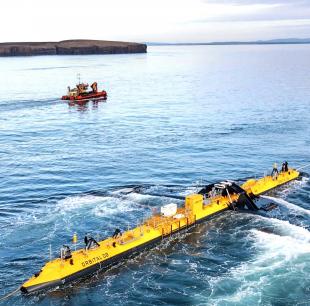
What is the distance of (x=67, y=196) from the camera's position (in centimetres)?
6306

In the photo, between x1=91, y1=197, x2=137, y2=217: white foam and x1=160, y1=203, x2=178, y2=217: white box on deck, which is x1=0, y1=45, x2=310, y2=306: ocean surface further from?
x1=160, y1=203, x2=178, y2=217: white box on deck

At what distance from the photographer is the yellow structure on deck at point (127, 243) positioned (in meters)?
41.2

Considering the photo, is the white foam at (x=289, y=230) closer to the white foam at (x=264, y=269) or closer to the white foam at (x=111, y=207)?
the white foam at (x=264, y=269)

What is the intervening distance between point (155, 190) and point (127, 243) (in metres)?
18.9

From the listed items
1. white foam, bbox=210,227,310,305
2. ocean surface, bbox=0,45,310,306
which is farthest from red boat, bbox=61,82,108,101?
white foam, bbox=210,227,310,305

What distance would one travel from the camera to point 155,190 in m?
65.1

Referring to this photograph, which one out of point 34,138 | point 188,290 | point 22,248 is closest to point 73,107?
point 34,138

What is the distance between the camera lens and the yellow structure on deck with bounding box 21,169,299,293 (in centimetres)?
4125

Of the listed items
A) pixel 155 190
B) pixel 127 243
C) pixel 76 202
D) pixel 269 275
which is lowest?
pixel 269 275

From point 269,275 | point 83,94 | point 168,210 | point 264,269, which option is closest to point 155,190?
point 168,210

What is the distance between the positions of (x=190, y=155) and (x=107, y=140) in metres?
20.4

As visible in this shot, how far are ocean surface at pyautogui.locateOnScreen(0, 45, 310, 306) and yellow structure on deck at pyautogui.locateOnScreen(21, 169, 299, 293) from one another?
Result: 1.00 metres

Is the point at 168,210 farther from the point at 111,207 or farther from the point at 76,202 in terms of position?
the point at 76,202

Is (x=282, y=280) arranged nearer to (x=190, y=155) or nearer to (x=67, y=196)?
(x=67, y=196)
